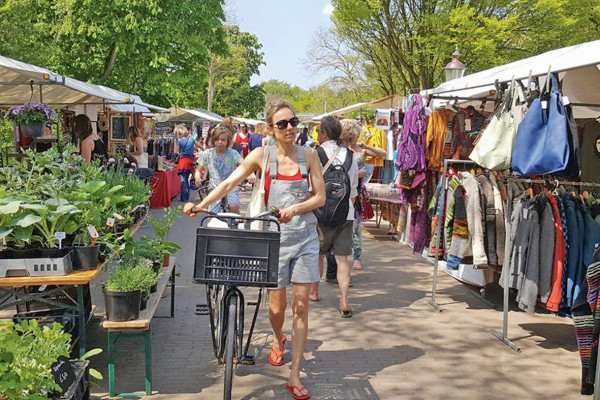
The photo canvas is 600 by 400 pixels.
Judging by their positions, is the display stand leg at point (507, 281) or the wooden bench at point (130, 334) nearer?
the wooden bench at point (130, 334)

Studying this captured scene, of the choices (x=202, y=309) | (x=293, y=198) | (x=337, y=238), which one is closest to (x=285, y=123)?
(x=293, y=198)

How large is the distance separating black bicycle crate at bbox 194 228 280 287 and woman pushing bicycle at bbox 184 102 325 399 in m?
0.63

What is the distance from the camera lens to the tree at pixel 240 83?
197ft

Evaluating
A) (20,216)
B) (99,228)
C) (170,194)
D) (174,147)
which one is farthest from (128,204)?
(174,147)

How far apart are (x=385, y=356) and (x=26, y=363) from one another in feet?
11.2

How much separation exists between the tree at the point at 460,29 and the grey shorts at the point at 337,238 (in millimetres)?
16007

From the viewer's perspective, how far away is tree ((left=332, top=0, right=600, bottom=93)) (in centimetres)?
2058

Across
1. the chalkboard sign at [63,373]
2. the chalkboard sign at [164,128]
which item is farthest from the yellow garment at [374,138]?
the chalkboard sign at [164,128]

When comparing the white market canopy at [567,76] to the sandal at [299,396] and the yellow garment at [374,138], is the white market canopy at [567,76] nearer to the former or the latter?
the sandal at [299,396]

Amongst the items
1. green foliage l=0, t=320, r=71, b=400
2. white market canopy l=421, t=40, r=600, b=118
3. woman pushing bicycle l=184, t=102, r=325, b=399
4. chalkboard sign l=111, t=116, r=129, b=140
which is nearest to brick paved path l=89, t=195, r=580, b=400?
woman pushing bicycle l=184, t=102, r=325, b=399

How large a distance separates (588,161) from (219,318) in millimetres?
4924

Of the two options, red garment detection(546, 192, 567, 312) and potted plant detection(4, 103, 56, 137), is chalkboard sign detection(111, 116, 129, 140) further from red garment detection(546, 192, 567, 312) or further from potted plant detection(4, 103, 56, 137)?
red garment detection(546, 192, 567, 312)

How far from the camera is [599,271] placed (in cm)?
443

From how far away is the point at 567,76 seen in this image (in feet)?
21.6
